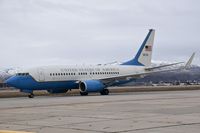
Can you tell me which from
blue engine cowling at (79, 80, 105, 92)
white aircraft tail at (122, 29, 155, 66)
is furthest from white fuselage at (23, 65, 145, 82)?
blue engine cowling at (79, 80, 105, 92)

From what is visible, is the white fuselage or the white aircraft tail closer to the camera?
the white fuselage

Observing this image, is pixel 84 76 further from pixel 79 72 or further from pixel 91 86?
pixel 91 86

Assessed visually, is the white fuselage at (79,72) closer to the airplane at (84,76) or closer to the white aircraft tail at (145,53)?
the airplane at (84,76)

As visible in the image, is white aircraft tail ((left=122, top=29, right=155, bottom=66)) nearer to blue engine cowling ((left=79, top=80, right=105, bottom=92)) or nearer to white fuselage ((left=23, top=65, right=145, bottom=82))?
white fuselage ((left=23, top=65, right=145, bottom=82))

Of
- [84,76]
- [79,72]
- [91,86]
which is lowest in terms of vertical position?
[91,86]

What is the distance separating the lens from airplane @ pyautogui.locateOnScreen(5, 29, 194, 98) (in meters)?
43.8

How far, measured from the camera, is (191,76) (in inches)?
5969

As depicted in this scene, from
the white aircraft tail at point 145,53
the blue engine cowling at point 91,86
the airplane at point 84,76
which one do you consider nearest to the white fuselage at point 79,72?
the airplane at point 84,76

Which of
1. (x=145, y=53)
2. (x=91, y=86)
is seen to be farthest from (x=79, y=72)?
(x=145, y=53)

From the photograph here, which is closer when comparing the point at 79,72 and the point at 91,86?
the point at 91,86

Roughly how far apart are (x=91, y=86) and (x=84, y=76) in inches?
104

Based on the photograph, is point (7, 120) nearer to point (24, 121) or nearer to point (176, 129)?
point (24, 121)

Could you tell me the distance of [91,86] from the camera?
46125mm

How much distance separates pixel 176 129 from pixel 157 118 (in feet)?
10.9
